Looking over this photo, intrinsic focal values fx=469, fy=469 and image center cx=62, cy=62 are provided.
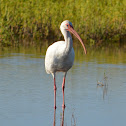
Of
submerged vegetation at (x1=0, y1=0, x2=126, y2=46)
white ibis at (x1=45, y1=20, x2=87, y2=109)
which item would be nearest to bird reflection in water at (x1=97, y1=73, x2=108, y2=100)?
white ibis at (x1=45, y1=20, x2=87, y2=109)

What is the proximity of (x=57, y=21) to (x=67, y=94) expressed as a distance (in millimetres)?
9935

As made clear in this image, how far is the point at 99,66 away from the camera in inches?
453

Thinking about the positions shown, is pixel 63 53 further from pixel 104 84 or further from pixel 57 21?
pixel 57 21

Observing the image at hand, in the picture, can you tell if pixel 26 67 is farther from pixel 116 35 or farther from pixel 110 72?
pixel 116 35

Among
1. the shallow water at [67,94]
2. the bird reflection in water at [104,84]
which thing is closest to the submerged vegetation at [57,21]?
the shallow water at [67,94]

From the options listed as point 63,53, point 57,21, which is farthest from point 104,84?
point 57,21

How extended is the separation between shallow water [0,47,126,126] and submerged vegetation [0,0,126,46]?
4283 millimetres

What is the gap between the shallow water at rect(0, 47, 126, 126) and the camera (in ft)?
21.4

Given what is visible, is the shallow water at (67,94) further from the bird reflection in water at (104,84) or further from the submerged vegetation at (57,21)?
the submerged vegetation at (57,21)

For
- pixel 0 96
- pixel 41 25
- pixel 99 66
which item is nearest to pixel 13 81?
pixel 0 96

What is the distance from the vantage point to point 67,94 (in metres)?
8.29

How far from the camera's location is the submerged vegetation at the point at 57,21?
55.7 feet

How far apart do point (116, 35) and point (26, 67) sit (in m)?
6.88

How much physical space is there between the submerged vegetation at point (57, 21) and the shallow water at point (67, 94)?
428cm
